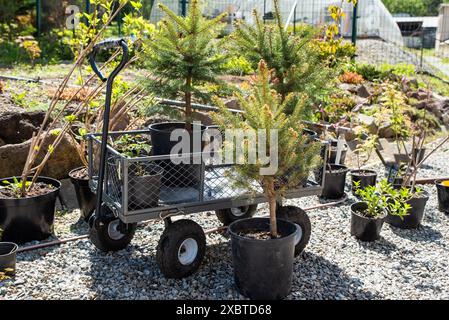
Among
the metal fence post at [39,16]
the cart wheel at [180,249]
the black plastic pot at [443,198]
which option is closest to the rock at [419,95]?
the black plastic pot at [443,198]

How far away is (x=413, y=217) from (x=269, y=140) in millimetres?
2210

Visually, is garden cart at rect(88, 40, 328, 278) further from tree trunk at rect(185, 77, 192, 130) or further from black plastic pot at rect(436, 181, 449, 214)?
black plastic pot at rect(436, 181, 449, 214)

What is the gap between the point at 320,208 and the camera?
5.45 metres

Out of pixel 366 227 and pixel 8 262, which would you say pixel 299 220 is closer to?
pixel 366 227

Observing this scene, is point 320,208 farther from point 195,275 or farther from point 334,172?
point 195,275

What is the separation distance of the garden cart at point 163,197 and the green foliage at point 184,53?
0.39 metres

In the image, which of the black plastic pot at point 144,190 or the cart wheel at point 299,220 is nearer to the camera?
the black plastic pot at point 144,190

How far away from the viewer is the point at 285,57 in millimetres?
4613

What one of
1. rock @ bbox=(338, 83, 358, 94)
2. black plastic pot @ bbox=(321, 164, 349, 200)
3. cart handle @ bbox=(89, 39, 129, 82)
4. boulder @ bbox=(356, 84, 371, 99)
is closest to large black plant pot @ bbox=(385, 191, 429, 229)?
black plastic pot @ bbox=(321, 164, 349, 200)

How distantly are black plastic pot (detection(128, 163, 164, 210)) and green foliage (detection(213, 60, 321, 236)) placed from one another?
0.58 m

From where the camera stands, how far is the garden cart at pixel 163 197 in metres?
3.67

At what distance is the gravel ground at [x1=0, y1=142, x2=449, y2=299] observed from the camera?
3.70 metres

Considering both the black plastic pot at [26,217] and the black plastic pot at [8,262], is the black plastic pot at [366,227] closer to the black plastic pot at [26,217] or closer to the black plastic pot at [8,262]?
the black plastic pot at [26,217]

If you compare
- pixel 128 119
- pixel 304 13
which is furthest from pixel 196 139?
pixel 304 13
